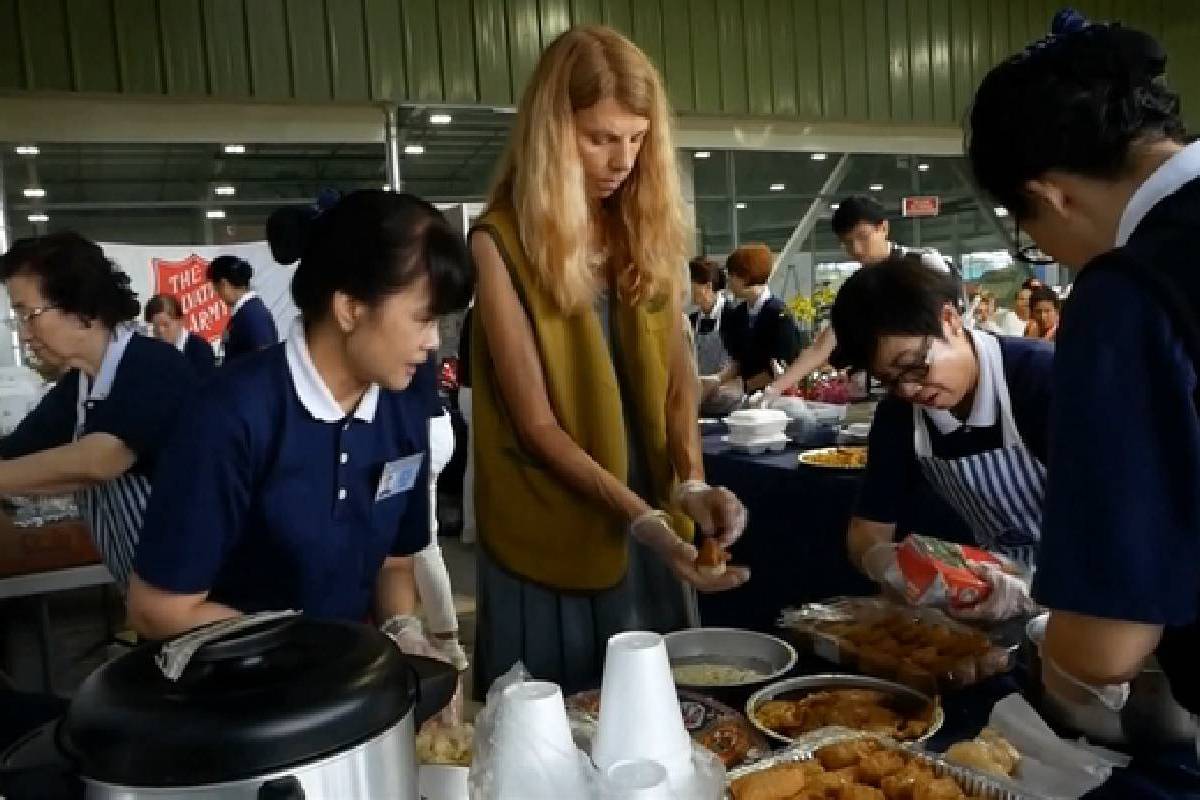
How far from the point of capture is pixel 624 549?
1568 mm

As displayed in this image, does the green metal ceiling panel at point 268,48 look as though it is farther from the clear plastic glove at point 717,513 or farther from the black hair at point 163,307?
the clear plastic glove at point 717,513

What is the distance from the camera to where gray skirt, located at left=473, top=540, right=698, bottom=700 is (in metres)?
1.54

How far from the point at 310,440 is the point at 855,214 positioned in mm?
3147

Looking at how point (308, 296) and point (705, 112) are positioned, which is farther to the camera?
point (705, 112)

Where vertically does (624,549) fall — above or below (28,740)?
below

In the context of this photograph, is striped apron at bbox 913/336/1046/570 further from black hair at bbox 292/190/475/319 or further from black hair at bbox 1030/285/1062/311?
black hair at bbox 1030/285/1062/311

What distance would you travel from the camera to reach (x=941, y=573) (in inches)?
51.9

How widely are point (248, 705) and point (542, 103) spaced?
1.05m

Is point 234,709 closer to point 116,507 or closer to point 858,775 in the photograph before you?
point 858,775

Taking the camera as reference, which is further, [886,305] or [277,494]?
[886,305]

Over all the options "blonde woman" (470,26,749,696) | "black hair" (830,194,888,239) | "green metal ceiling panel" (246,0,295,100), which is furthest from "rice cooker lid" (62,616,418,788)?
"green metal ceiling panel" (246,0,295,100)

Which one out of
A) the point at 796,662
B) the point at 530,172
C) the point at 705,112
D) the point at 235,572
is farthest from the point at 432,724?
the point at 705,112

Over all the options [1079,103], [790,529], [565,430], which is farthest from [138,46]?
[1079,103]

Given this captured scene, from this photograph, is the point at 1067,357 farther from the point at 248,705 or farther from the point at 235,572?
the point at 235,572
